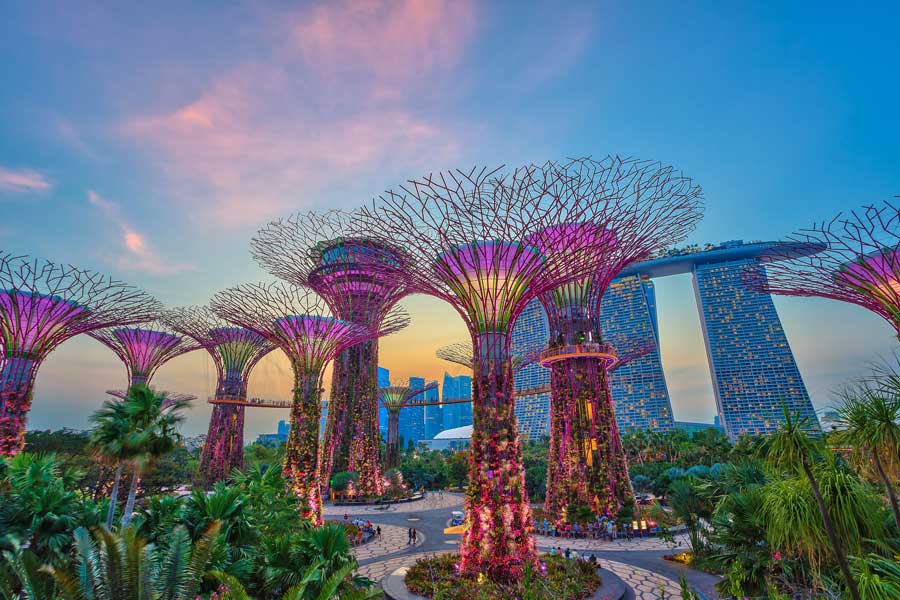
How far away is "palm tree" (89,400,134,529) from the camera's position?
12.1m

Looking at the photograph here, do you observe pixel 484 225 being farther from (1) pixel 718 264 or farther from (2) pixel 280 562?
(1) pixel 718 264

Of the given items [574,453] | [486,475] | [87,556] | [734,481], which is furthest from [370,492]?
[87,556]

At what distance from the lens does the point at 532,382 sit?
10200 centimetres

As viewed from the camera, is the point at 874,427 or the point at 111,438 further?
the point at 111,438

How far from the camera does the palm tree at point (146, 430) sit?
12273mm

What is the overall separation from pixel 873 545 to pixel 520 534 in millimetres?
7826

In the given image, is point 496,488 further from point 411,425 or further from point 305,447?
point 411,425

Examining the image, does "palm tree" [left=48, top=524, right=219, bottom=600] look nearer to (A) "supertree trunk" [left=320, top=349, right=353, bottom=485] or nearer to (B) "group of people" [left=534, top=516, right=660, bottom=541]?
(B) "group of people" [left=534, top=516, right=660, bottom=541]

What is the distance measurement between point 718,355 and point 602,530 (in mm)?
91380

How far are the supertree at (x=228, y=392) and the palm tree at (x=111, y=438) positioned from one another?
24.1 metres

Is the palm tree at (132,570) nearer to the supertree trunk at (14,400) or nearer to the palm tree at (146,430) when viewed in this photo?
the palm tree at (146,430)

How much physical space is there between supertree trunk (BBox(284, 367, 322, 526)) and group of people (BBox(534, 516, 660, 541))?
11.5 meters

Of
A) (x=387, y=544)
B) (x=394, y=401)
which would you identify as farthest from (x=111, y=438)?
(x=394, y=401)

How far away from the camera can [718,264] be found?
340 ft
